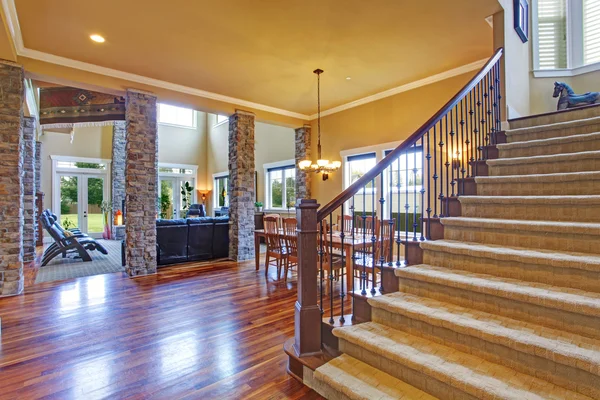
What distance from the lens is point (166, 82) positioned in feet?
18.0

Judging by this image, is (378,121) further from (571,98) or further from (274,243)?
(274,243)

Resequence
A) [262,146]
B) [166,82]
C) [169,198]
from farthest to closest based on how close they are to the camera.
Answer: [169,198]
[262,146]
[166,82]

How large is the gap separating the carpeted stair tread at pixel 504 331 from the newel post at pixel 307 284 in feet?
1.46

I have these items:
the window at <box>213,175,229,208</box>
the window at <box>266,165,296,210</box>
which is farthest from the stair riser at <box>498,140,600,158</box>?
the window at <box>213,175,229,208</box>

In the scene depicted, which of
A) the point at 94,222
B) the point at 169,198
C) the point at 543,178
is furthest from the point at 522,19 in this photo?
the point at 94,222

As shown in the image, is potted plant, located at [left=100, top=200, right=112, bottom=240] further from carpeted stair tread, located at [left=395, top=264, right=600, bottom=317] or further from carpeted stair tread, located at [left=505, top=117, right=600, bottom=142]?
carpeted stair tread, located at [left=505, top=117, right=600, bottom=142]

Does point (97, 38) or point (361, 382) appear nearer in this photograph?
point (361, 382)

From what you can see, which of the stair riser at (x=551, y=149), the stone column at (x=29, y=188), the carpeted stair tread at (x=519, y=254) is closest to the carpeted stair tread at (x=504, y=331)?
the carpeted stair tread at (x=519, y=254)

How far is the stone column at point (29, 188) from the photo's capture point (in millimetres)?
6086

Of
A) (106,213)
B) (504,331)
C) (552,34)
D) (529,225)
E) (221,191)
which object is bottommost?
(504,331)

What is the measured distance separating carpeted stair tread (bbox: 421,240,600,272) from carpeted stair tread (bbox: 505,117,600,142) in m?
1.79

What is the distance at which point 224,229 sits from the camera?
661 cm

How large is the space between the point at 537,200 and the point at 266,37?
3.53 meters

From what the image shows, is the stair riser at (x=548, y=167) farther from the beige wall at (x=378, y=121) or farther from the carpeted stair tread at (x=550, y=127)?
the beige wall at (x=378, y=121)
